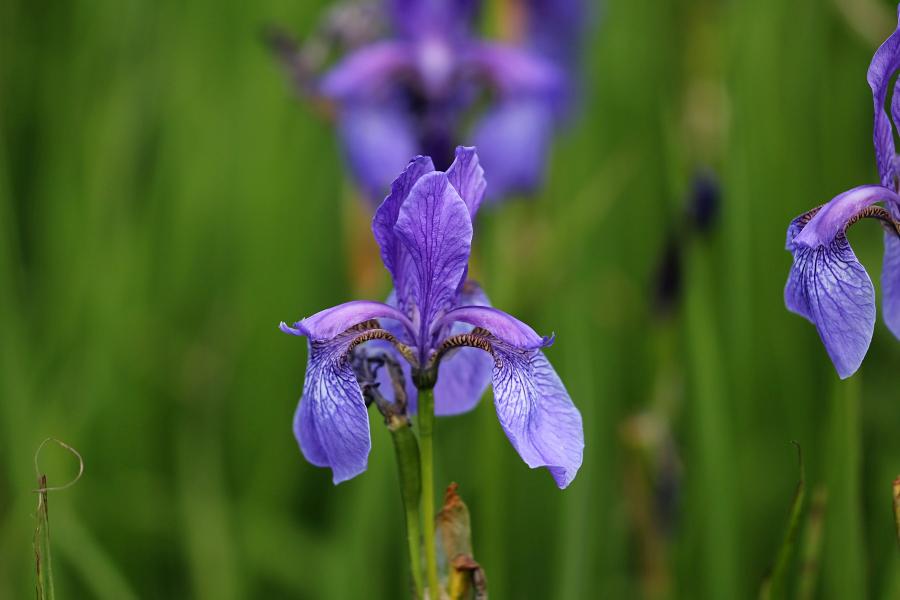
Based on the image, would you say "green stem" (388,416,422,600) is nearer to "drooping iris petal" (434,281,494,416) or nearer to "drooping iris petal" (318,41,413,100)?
"drooping iris petal" (434,281,494,416)

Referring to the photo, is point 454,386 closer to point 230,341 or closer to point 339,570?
point 339,570

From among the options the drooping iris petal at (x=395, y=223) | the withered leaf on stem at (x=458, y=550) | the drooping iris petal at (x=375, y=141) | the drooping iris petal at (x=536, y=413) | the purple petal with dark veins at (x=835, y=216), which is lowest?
the withered leaf on stem at (x=458, y=550)

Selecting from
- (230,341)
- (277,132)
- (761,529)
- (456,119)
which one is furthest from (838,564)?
(277,132)

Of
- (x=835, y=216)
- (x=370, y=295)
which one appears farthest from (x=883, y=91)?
(x=370, y=295)

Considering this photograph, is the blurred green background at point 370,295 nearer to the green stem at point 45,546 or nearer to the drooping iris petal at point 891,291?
the drooping iris petal at point 891,291

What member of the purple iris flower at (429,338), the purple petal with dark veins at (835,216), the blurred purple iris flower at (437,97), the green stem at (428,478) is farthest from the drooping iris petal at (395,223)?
the blurred purple iris flower at (437,97)

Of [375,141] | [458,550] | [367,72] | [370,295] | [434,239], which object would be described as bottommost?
[458,550]

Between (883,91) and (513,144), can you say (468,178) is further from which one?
(513,144)
